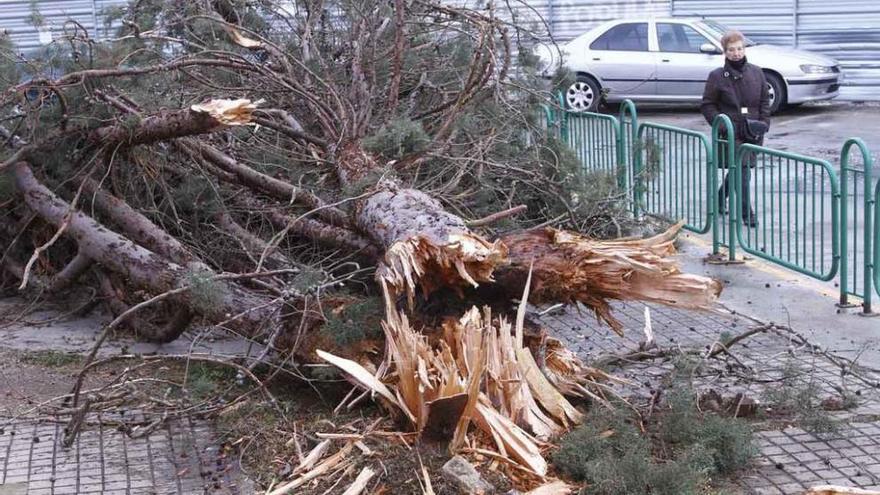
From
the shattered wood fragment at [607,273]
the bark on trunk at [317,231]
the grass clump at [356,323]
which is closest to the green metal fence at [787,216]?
the shattered wood fragment at [607,273]

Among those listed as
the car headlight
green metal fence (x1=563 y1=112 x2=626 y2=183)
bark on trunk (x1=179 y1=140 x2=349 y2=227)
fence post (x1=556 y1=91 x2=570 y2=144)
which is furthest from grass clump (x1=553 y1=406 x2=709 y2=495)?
the car headlight

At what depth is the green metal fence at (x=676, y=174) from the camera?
9375 mm

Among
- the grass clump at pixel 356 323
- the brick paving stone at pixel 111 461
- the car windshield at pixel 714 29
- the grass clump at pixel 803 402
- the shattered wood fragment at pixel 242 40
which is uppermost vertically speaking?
the shattered wood fragment at pixel 242 40

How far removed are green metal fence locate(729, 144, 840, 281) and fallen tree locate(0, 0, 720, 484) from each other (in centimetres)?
128

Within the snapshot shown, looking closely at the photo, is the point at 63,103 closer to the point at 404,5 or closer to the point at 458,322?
the point at 404,5

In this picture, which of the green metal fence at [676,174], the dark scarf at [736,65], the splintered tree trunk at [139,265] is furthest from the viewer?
the dark scarf at [736,65]

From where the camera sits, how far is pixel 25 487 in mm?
5145

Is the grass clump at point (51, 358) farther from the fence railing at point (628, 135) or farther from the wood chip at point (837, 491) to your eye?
the fence railing at point (628, 135)

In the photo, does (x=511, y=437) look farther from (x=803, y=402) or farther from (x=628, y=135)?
(x=628, y=135)

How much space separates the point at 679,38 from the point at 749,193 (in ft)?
32.1

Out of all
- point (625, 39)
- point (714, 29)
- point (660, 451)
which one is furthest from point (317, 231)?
point (714, 29)

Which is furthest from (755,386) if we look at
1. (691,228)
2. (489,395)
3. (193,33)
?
(193,33)

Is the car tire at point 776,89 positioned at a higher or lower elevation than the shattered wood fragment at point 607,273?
lower

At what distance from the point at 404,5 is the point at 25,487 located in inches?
164
